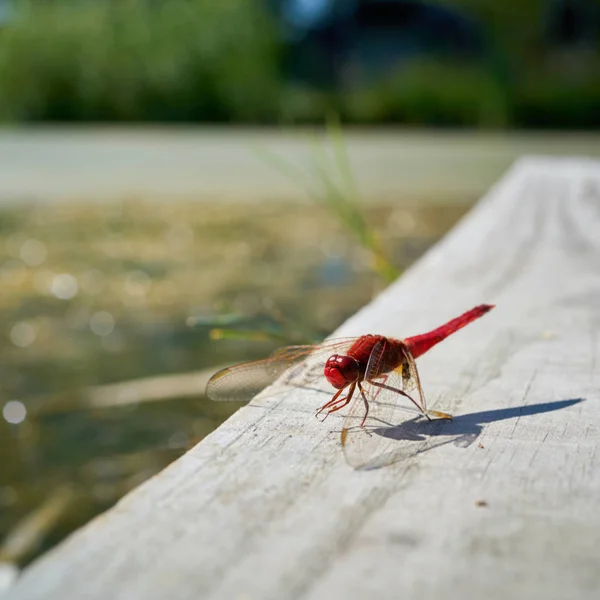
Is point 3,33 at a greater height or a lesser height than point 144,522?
greater

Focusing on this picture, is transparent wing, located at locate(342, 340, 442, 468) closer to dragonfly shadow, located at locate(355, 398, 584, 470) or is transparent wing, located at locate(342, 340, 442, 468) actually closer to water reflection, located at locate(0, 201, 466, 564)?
dragonfly shadow, located at locate(355, 398, 584, 470)

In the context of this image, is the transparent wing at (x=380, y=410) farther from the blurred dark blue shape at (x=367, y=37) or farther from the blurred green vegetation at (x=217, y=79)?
the blurred dark blue shape at (x=367, y=37)

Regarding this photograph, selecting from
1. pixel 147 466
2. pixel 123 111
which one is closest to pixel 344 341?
pixel 147 466

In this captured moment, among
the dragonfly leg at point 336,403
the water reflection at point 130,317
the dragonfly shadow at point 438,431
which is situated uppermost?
the dragonfly leg at point 336,403

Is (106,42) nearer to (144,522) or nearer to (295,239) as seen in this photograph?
(295,239)

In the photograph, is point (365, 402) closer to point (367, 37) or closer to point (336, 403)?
point (336, 403)

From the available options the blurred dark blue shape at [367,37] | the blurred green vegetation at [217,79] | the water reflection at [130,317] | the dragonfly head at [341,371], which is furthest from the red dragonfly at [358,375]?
the blurred dark blue shape at [367,37]

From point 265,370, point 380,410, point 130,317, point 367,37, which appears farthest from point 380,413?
point 367,37
